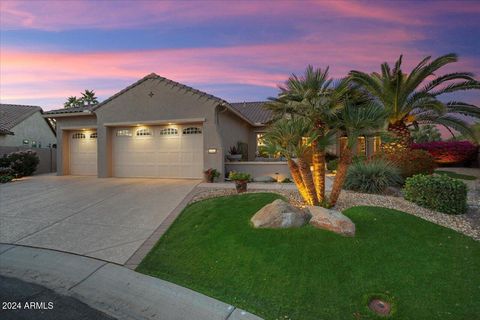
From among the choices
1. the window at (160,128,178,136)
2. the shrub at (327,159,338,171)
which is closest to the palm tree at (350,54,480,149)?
the shrub at (327,159,338,171)

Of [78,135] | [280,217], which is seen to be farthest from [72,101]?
[280,217]

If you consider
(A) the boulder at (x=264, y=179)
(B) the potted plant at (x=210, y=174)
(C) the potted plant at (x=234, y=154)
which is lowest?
(A) the boulder at (x=264, y=179)

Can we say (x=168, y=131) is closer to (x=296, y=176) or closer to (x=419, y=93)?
(x=296, y=176)

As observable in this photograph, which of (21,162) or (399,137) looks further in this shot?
(21,162)

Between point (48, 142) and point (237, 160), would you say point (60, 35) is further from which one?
point (48, 142)

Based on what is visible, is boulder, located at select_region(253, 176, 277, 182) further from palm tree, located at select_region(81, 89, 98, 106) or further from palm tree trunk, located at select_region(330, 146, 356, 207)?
palm tree, located at select_region(81, 89, 98, 106)

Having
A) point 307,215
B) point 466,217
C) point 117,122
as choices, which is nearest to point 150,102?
point 117,122

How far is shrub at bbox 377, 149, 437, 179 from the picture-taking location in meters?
10.5

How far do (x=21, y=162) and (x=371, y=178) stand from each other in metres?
19.2

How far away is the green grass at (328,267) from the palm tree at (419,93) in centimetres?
834

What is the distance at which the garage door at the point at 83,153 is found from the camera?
1647cm

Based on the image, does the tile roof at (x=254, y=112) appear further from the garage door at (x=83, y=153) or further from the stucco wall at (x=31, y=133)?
the stucco wall at (x=31, y=133)

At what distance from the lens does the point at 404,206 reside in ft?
24.2

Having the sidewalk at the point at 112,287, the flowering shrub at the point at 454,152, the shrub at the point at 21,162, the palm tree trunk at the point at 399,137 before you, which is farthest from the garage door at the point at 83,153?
the flowering shrub at the point at 454,152
